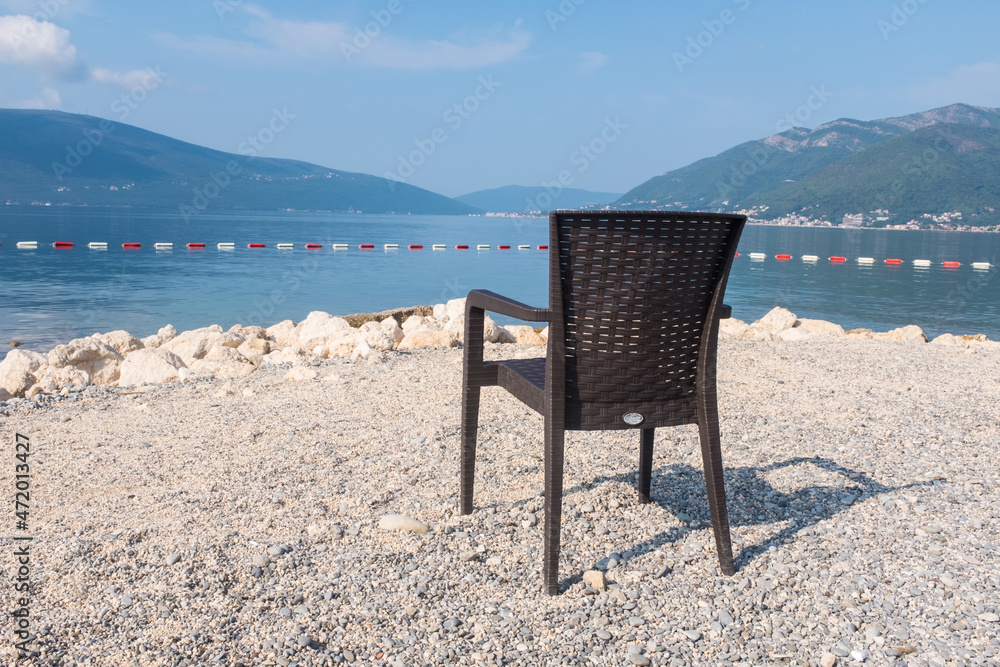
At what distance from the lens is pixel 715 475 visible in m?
2.89

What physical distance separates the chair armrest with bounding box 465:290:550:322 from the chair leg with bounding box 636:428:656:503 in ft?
3.53

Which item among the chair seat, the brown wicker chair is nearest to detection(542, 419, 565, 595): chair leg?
the brown wicker chair

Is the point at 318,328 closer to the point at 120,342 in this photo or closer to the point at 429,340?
the point at 120,342

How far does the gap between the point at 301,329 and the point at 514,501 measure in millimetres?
8776

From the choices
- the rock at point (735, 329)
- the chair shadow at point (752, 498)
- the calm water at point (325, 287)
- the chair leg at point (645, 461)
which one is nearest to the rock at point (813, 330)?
the rock at point (735, 329)

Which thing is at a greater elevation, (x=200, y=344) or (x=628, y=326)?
(x=628, y=326)

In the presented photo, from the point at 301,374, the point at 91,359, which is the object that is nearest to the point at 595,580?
the point at 301,374

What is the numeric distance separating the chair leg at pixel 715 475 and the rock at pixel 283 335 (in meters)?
9.42

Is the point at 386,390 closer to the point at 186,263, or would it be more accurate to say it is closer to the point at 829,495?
the point at 829,495

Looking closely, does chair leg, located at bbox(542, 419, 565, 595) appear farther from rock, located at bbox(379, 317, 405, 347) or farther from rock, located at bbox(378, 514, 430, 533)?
rock, located at bbox(379, 317, 405, 347)

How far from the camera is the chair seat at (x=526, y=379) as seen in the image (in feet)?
9.18

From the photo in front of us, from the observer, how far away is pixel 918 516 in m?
3.49

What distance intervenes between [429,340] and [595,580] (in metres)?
6.01

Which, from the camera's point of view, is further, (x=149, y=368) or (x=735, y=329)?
(x=735, y=329)
